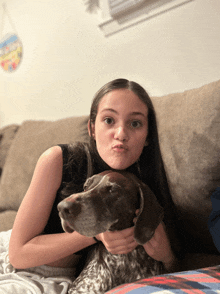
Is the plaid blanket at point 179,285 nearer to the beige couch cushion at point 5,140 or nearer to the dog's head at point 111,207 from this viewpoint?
the dog's head at point 111,207

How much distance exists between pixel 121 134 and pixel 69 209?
0.20 meters

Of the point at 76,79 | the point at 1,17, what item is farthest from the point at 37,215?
the point at 1,17

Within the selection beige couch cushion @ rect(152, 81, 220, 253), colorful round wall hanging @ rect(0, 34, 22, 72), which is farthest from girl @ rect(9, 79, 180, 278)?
colorful round wall hanging @ rect(0, 34, 22, 72)

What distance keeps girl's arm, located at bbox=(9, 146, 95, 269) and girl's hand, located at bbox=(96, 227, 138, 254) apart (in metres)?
0.08

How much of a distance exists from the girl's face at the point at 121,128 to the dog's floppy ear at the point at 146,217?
8 centimetres

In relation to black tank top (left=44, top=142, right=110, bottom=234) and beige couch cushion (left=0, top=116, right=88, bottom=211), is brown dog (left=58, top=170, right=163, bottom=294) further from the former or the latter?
beige couch cushion (left=0, top=116, right=88, bottom=211)

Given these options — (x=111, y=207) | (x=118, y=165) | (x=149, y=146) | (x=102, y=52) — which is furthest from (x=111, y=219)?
(x=102, y=52)

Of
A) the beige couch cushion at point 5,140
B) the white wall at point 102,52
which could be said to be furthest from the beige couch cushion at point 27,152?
the beige couch cushion at point 5,140

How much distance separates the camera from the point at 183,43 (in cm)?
97

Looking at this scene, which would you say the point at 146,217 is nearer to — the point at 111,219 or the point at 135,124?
the point at 111,219

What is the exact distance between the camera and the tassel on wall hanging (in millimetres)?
1645

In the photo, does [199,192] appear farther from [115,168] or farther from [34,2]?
[34,2]

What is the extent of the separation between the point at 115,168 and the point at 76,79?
75cm

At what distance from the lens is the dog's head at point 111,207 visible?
0.47m
